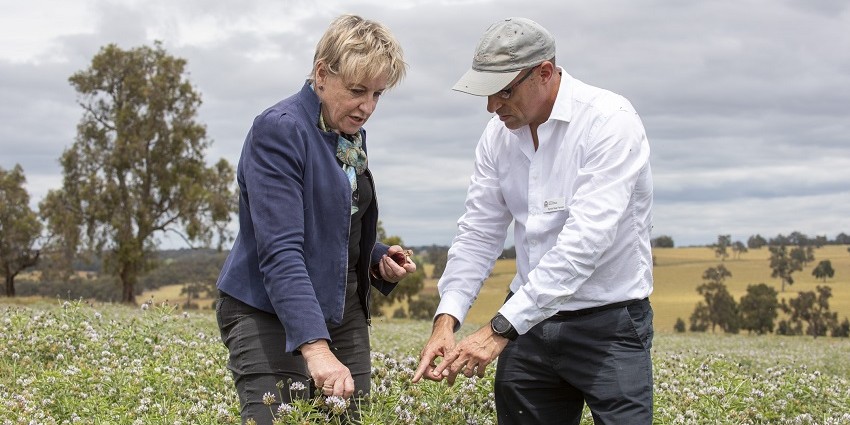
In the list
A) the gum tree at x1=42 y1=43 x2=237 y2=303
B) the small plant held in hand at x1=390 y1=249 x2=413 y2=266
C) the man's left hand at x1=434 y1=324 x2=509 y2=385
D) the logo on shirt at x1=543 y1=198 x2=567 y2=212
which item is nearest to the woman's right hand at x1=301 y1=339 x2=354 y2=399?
the man's left hand at x1=434 y1=324 x2=509 y2=385

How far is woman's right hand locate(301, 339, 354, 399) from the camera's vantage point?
418cm

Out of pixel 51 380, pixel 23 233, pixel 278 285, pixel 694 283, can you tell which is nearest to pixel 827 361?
pixel 51 380

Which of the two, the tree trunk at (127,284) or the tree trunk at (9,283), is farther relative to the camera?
the tree trunk at (9,283)

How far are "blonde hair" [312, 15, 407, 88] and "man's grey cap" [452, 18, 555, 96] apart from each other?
490mm

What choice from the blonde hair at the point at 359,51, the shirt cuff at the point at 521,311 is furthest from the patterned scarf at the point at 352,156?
the shirt cuff at the point at 521,311

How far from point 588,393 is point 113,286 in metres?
54.1

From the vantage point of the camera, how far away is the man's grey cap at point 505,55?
4.68 meters

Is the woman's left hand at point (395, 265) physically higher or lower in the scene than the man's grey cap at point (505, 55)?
lower

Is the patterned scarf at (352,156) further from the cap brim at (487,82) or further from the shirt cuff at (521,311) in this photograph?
the shirt cuff at (521,311)

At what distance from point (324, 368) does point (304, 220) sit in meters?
0.67

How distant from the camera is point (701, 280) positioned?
104 metres

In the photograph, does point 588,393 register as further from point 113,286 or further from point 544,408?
point 113,286

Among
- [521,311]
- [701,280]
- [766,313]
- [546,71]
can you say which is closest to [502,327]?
[521,311]

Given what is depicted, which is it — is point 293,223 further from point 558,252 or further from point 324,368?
point 558,252
